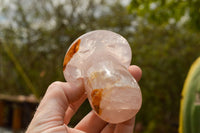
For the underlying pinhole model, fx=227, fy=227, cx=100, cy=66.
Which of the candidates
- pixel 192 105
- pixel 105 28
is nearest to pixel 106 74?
pixel 192 105

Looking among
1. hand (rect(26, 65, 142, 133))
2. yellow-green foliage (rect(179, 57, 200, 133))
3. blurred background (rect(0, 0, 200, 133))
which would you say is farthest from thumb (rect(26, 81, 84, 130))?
blurred background (rect(0, 0, 200, 133))

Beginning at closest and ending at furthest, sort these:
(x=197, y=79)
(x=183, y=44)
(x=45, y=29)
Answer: (x=197, y=79) < (x=45, y=29) < (x=183, y=44)

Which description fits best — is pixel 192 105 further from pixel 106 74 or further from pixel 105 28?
pixel 105 28

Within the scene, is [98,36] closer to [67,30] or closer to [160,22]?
[160,22]

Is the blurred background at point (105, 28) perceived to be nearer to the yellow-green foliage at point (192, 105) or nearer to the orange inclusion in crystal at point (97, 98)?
the yellow-green foliage at point (192, 105)

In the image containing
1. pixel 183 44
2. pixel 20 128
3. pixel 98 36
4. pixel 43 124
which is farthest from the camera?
pixel 20 128

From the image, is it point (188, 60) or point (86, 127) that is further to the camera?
point (188, 60)

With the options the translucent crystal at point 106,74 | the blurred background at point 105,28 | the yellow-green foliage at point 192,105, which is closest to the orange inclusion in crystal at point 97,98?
the translucent crystal at point 106,74

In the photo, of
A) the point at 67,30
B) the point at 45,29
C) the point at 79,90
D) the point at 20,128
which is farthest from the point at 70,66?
the point at 20,128
